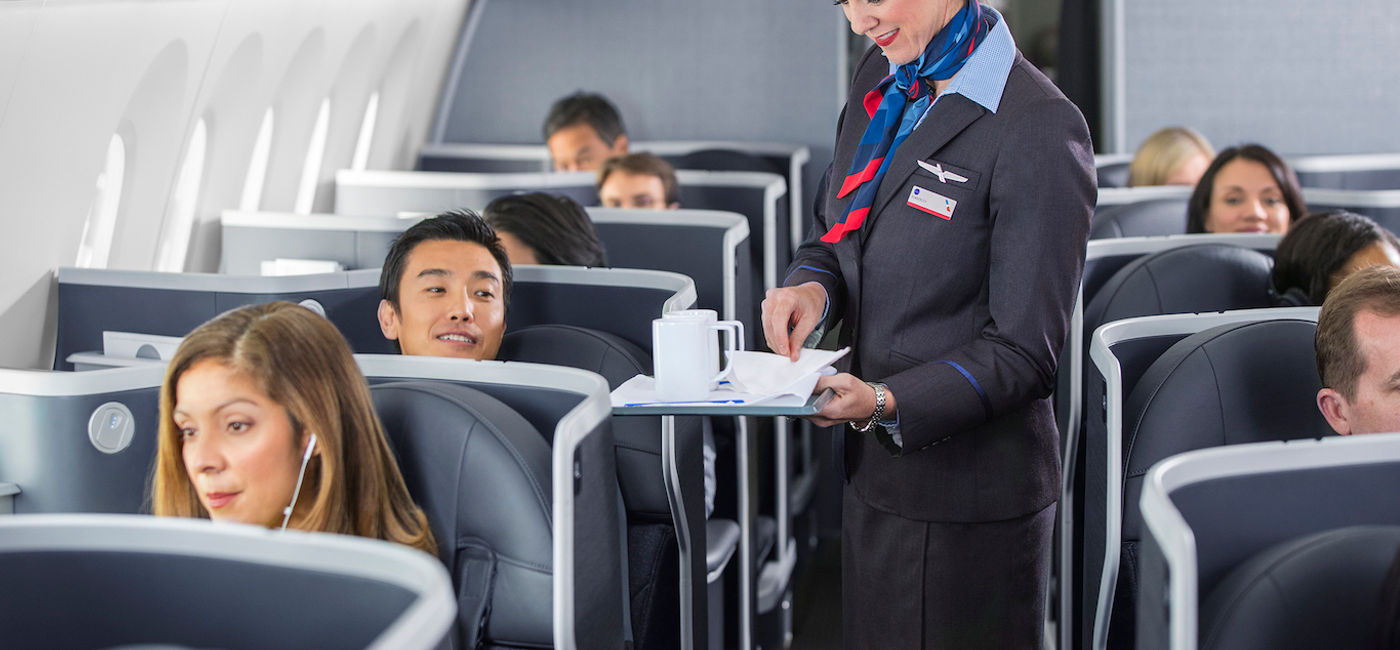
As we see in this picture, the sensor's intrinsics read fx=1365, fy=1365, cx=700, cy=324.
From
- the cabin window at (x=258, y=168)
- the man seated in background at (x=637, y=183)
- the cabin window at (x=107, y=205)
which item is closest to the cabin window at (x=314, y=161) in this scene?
the cabin window at (x=258, y=168)

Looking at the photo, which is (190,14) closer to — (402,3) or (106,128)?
(106,128)

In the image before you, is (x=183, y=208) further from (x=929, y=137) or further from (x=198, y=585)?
(x=198, y=585)

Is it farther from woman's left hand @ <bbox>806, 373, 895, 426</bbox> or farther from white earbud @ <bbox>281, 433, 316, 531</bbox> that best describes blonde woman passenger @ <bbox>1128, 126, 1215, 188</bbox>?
white earbud @ <bbox>281, 433, 316, 531</bbox>

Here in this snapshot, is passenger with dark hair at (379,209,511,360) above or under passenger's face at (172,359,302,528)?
above

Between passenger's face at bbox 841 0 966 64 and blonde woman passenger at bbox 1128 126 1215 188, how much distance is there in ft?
11.2

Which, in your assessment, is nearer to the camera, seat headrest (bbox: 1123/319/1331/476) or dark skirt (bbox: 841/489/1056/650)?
dark skirt (bbox: 841/489/1056/650)

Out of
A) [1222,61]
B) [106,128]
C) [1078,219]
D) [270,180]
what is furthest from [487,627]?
[1222,61]

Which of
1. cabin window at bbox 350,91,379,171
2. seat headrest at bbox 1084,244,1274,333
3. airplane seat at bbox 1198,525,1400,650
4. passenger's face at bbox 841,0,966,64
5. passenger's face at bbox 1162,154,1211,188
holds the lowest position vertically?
airplane seat at bbox 1198,525,1400,650

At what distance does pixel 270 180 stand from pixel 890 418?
367cm

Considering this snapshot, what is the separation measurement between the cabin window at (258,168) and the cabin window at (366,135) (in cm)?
97

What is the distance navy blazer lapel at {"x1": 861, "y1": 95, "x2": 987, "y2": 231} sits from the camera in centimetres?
204

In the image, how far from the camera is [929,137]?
6.77ft

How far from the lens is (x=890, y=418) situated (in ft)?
6.63

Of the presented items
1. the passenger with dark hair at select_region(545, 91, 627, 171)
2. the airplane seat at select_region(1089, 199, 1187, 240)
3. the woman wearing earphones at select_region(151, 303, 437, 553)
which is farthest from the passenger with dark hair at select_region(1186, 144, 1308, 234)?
the woman wearing earphones at select_region(151, 303, 437, 553)
